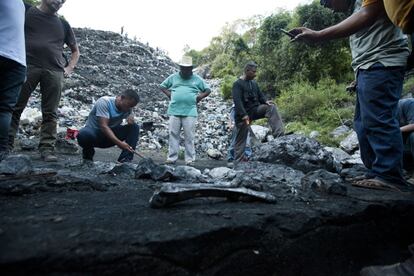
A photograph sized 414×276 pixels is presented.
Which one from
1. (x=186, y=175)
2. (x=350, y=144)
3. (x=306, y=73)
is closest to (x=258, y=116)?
(x=350, y=144)

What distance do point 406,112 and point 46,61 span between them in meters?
4.06

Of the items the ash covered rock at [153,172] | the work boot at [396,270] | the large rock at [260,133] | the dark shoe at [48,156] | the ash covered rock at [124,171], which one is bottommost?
the large rock at [260,133]

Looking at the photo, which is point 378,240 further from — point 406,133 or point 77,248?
point 406,133

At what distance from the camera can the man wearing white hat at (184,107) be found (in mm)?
4938

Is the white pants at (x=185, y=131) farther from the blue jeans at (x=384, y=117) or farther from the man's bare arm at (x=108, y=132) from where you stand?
the blue jeans at (x=384, y=117)

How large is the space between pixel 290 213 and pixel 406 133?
7.97 ft

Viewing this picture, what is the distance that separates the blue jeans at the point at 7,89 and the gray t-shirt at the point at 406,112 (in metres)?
3.72

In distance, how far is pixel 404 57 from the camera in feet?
7.02

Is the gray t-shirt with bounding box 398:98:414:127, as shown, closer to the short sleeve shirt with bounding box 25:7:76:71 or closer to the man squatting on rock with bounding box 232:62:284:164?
the man squatting on rock with bounding box 232:62:284:164

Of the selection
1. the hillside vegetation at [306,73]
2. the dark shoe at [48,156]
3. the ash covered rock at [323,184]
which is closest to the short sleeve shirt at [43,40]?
the dark shoe at [48,156]

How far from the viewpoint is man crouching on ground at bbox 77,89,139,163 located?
3705mm

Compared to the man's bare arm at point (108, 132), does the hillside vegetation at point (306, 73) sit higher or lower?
higher

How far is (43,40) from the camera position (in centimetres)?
369

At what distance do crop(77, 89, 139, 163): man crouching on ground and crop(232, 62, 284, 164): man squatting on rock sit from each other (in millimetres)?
1752
